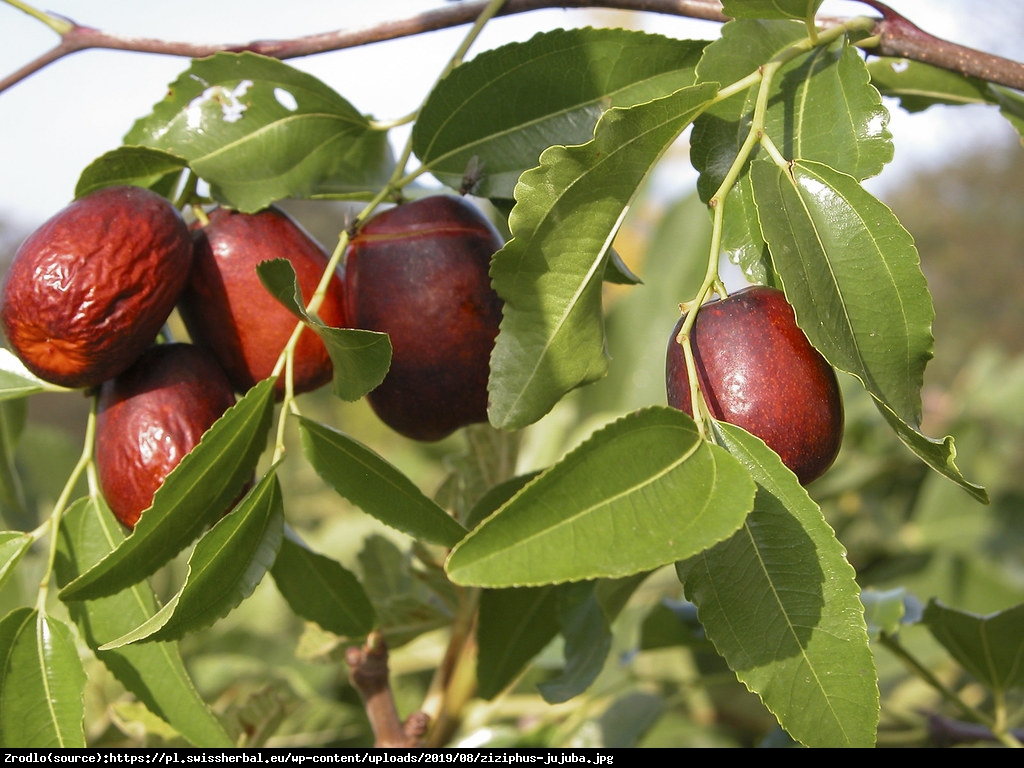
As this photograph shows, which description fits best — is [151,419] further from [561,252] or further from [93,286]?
[561,252]

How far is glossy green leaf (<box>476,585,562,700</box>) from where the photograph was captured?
45.6 inches

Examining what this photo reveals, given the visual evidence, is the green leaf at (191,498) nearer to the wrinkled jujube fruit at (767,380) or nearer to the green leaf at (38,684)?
the green leaf at (38,684)

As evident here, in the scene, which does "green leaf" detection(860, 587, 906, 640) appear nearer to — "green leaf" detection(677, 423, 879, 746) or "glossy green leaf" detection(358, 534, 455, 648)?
"green leaf" detection(677, 423, 879, 746)

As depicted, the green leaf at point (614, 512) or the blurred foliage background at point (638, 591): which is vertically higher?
the green leaf at point (614, 512)

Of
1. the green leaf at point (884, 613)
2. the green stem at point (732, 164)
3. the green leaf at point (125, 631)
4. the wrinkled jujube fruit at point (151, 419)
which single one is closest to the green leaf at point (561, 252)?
the green stem at point (732, 164)

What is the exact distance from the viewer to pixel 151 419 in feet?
2.81

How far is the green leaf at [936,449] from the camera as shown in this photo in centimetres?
67

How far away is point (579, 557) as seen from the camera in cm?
61

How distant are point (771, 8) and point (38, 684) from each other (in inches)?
34.0

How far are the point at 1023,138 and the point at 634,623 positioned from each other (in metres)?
1.05

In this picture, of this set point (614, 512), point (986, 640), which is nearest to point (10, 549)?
point (614, 512)

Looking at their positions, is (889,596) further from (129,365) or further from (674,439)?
(129,365)

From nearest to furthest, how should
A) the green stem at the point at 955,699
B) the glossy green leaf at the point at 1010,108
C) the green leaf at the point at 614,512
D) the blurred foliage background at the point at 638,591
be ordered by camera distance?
1. the green leaf at the point at 614,512
2. the glossy green leaf at the point at 1010,108
3. the green stem at the point at 955,699
4. the blurred foliage background at the point at 638,591

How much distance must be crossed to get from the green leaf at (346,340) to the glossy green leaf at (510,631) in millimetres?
447
